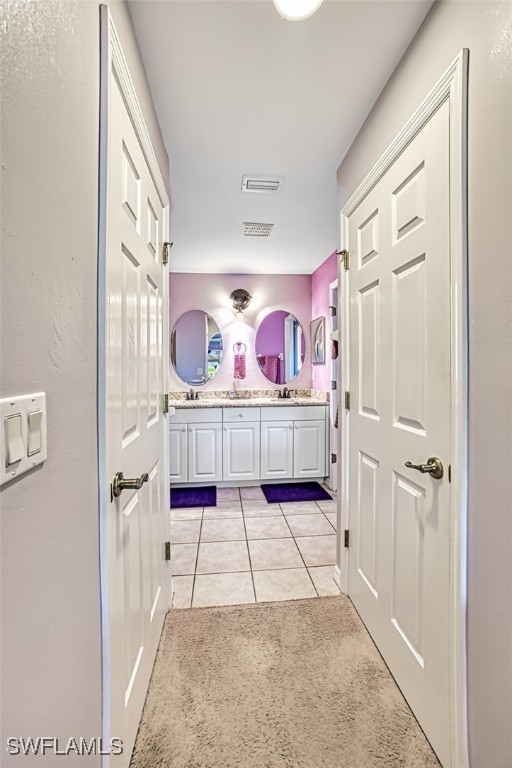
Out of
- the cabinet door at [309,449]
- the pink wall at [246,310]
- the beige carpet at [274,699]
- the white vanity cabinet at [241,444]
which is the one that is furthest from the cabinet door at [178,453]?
the beige carpet at [274,699]

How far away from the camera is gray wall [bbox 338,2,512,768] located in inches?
30.7

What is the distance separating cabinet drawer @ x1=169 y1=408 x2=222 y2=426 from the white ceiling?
6.06ft

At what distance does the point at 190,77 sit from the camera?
1341mm

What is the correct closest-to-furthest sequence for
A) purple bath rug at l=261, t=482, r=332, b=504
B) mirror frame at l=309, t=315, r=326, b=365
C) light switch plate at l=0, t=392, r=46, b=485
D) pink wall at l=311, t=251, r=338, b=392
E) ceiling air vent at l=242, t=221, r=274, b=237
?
light switch plate at l=0, t=392, r=46, b=485, ceiling air vent at l=242, t=221, r=274, b=237, purple bath rug at l=261, t=482, r=332, b=504, pink wall at l=311, t=251, r=338, b=392, mirror frame at l=309, t=315, r=326, b=365

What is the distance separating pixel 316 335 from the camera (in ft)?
12.9

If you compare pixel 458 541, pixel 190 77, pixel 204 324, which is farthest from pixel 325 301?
pixel 458 541

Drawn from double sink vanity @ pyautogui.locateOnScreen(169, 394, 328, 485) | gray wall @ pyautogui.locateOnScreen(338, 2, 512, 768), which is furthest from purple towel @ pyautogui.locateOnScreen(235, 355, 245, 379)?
gray wall @ pyautogui.locateOnScreen(338, 2, 512, 768)

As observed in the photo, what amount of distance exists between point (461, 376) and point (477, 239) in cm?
37

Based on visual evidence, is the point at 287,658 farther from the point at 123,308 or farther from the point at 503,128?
the point at 503,128

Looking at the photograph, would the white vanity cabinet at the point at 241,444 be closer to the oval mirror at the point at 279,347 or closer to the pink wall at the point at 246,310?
the pink wall at the point at 246,310

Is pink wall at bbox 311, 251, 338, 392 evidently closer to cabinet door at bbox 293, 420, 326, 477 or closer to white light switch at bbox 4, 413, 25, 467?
cabinet door at bbox 293, 420, 326, 477

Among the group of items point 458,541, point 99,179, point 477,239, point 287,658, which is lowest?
point 287,658

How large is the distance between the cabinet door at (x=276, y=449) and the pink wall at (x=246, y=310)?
29.1 inches

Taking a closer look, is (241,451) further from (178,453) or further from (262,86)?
(262,86)
